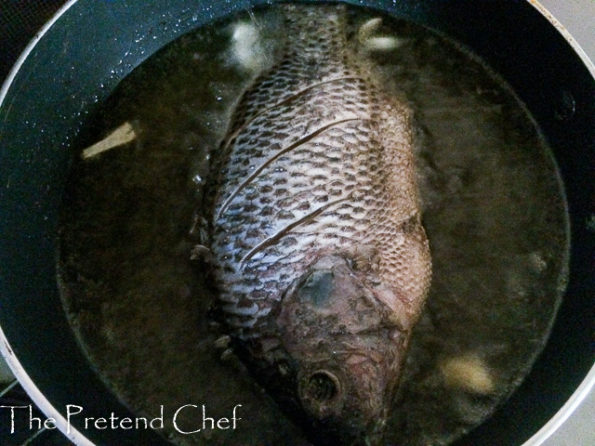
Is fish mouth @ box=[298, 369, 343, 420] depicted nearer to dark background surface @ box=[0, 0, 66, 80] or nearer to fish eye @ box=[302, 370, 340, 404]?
fish eye @ box=[302, 370, 340, 404]

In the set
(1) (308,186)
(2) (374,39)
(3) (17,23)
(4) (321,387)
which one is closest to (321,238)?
(1) (308,186)

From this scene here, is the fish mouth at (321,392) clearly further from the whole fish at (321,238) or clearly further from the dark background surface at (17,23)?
the dark background surface at (17,23)

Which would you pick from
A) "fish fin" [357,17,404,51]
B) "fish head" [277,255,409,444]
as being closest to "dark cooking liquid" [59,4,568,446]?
"fish fin" [357,17,404,51]

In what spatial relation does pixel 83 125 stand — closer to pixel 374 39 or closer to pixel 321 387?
pixel 374 39

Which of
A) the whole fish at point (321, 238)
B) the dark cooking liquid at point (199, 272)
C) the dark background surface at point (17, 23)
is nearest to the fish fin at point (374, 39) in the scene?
the dark cooking liquid at point (199, 272)

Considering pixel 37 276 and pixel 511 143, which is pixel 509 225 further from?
pixel 37 276

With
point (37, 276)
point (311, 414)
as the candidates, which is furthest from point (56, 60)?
point (311, 414)
